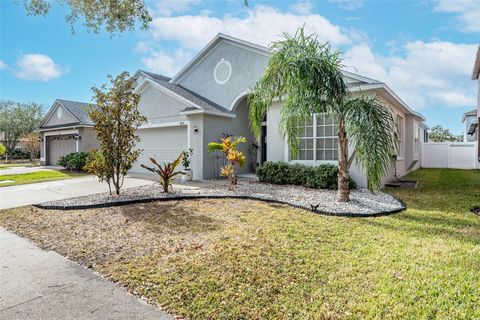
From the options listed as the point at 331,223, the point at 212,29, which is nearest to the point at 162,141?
the point at 212,29

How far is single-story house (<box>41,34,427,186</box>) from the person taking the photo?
1293 cm

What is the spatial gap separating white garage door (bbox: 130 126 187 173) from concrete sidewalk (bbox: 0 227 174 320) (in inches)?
440

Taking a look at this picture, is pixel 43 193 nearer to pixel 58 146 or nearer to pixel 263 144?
pixel 263 144

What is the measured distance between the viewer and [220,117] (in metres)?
15.1

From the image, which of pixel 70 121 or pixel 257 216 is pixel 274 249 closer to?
pixel 257 216

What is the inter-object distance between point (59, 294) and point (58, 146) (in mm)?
27129

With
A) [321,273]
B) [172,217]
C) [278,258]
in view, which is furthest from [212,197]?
[321,273]

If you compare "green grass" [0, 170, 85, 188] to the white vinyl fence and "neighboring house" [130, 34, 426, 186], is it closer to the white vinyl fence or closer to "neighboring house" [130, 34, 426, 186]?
"neighboring house" [130, 34, 426, 186]

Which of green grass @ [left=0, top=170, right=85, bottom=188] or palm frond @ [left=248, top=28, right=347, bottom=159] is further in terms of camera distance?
green grass @ [left=0, top=170, right=85, bottom=188]

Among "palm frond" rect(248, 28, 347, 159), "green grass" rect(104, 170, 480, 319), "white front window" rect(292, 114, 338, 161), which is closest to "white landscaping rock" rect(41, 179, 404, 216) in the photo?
"green grass" rect(104, 170, 480, 319)

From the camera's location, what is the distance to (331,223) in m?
6.58

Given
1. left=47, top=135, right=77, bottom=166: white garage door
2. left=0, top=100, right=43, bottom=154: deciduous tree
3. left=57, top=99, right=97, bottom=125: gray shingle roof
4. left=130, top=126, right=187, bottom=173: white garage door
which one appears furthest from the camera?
left=0, top=100, right=43, bottom=154: deciduous tree

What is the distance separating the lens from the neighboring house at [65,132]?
77.8 ft

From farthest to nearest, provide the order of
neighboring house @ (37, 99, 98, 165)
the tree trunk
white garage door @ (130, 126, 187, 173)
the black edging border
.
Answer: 1. neighboring house @ (37, 99, 98, 165)
2. white garage door @ (130, 126, 187, 173)
3. the tree trunk
4. the black edging border
